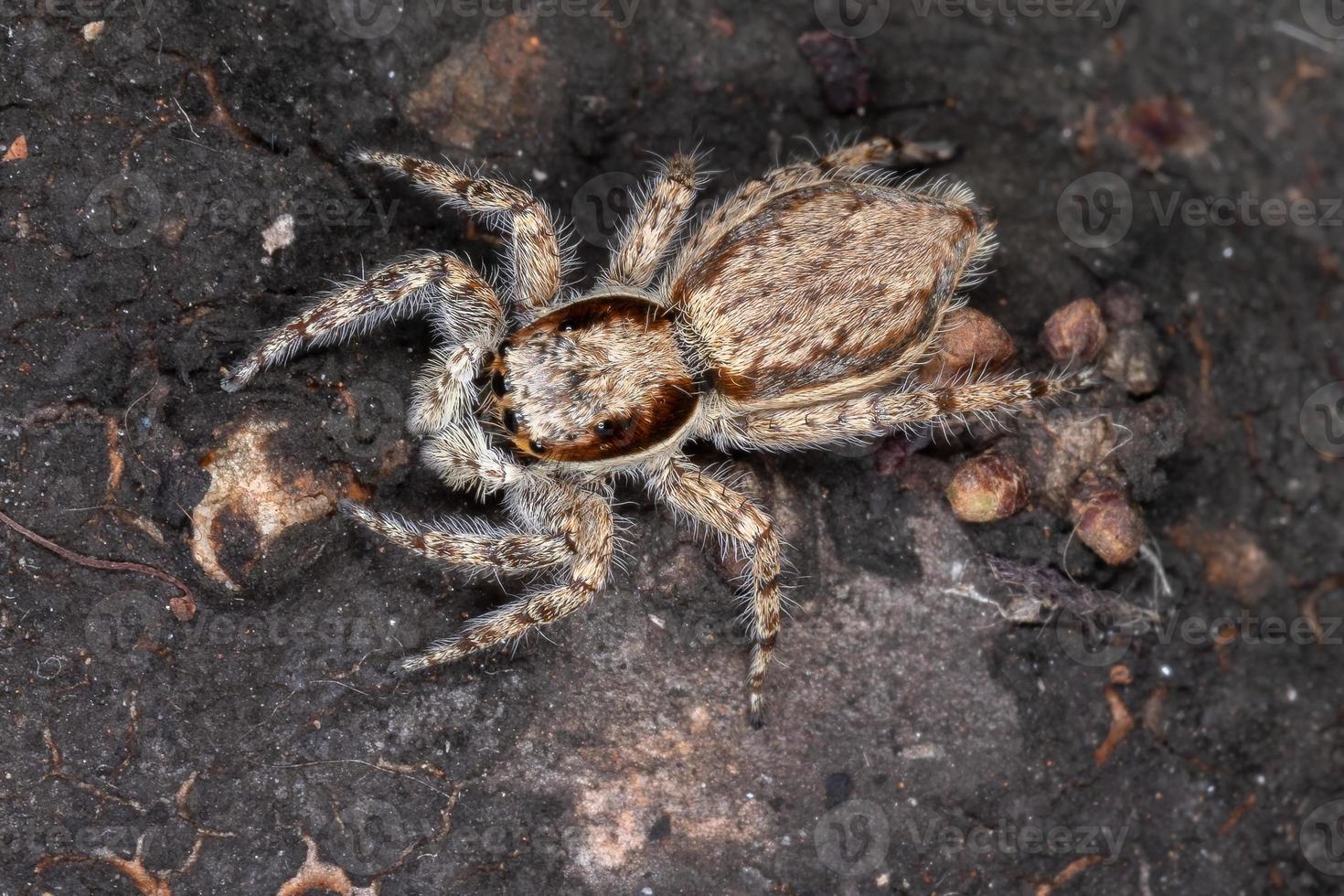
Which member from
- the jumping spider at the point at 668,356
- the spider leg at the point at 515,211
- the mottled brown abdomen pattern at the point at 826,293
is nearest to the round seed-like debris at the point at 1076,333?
the jumping spider at the point at 668,356

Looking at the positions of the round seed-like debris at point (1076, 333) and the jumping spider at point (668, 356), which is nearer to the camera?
the jumping spider at point (668, 356)

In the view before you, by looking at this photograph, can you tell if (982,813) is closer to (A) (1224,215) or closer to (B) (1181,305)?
(B) (1181,305)

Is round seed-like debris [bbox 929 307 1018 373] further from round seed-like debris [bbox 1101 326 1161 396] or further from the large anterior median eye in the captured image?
the large anterior median eye

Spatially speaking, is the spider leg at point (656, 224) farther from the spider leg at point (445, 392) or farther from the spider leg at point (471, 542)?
the spider leg at point (471, 542)

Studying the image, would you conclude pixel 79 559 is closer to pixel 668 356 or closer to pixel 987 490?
pixel 668 356

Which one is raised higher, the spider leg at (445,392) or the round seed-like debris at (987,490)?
the spider leg at (445,392)
